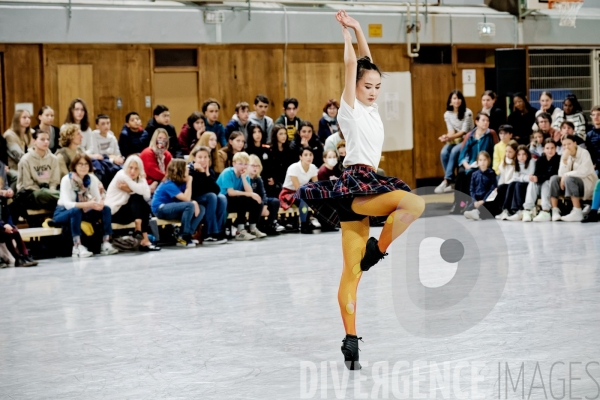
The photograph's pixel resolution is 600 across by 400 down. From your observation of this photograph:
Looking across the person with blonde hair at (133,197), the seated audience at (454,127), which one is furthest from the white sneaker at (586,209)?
the person with blonde hair at (133,197)

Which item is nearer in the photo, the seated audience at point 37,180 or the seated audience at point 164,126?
the seated audience at point 37,180

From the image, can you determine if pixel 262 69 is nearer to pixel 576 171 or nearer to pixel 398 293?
pixel 576 171

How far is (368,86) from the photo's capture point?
14.3 ft

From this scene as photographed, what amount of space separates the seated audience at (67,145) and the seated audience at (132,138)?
984mm

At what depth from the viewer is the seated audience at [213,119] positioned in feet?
35.7

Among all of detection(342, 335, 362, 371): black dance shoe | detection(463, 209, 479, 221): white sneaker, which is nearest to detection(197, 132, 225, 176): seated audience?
detection(463, 209, 479, 221): white sneaker

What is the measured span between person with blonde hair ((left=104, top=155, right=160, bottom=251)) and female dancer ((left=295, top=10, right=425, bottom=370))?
16.7 ft

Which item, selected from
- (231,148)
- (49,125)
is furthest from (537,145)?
(49,125)

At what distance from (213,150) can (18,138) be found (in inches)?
89.2

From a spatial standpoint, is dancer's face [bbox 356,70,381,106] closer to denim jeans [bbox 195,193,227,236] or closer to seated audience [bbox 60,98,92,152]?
denim jeans [bbox 195,193,227,236]

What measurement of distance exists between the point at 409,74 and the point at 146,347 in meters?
10.2

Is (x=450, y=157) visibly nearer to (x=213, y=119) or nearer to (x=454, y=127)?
(x=454, y=127)

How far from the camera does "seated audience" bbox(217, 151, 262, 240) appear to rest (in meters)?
10.1

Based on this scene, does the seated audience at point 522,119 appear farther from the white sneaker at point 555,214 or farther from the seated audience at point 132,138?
the seated audience at point 132,138
